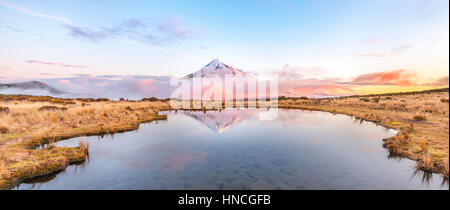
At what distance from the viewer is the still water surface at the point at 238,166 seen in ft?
27.0

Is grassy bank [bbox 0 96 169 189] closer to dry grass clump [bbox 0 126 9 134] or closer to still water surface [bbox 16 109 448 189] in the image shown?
dry grass clump [bbox 0 126 9 134]

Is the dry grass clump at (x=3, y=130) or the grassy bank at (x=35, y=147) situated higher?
the dry grass clump at (x=3, y=130)

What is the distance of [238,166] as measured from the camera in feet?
33.8

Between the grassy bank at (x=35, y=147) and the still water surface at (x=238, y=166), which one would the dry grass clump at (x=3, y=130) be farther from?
the still water surface at (x=238, y=166)

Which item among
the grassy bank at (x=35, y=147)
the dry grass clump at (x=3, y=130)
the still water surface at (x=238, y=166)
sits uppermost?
the dry grass clump at (x=3, y=130)

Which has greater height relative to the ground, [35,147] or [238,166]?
[35,147]

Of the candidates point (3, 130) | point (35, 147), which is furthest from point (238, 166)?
point (3, 130)

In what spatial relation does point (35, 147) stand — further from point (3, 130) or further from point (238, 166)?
point (238, 166)

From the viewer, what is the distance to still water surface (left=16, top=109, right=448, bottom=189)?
27.0ft

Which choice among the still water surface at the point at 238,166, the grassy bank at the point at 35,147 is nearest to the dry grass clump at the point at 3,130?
the grassy bank at the point at 35,147

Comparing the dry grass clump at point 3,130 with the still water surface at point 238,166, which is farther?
the dry grass clump at point 3,130

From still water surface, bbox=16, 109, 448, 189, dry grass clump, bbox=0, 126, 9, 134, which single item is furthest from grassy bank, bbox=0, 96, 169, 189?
still water surface, bbox=16, 109, 448, 189
